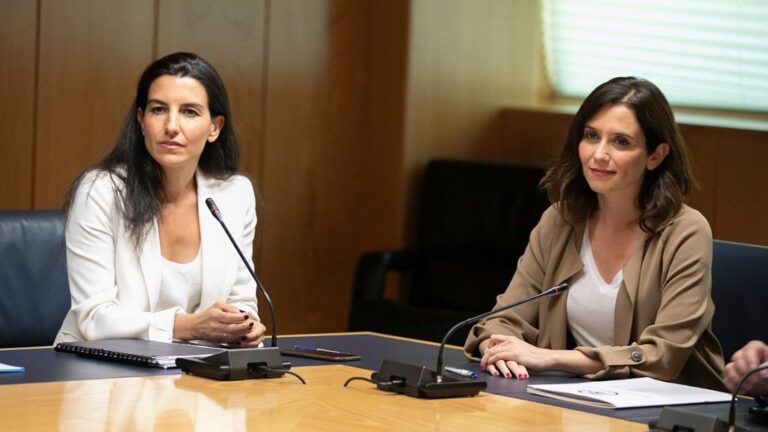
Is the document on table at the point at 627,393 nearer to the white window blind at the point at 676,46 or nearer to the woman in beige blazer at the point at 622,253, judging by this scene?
the woman in beige blazer at the point at 622,253

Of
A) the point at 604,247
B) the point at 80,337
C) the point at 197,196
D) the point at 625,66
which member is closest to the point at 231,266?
the point at 197,196

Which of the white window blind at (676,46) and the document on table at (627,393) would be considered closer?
the document on table at (627,393)

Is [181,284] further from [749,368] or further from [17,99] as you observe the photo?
[17,99]

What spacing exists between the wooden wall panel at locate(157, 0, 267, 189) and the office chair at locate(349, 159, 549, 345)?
711mm

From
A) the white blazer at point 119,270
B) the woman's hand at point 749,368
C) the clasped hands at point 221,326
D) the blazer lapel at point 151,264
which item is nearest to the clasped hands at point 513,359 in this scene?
the woman's hand at point 749,368

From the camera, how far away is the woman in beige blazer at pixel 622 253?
3012 mm

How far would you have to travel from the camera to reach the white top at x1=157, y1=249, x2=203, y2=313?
3.34 m

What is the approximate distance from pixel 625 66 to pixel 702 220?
2.50m

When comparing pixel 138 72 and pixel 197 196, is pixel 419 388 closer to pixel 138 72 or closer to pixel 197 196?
pixel 197 196

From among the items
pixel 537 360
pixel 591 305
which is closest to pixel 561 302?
pixel 591 305

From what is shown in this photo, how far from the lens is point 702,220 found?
3.11 m

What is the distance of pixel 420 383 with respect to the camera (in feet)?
8.17

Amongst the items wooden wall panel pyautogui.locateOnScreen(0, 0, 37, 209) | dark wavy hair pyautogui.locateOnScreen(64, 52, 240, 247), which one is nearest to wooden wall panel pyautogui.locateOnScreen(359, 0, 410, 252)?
wooden wall panel pyautogui.locateOnScreen(0, 0, 37, 209)

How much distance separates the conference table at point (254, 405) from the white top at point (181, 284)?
0.57m
